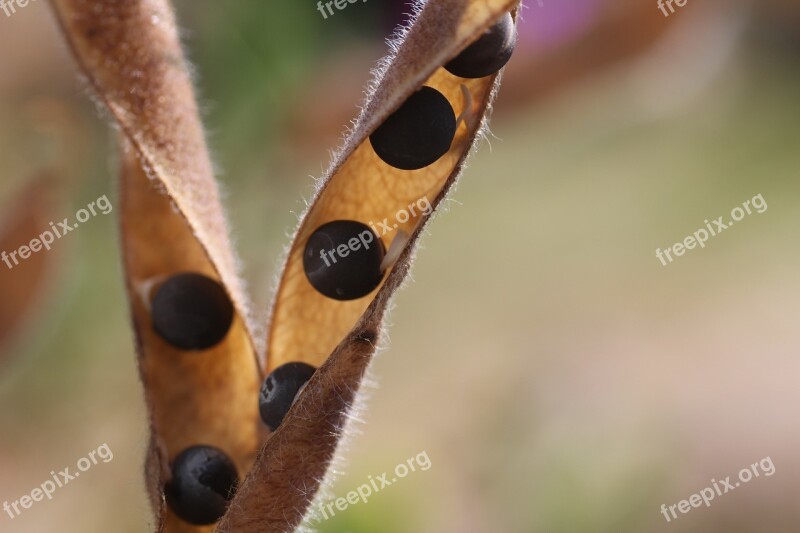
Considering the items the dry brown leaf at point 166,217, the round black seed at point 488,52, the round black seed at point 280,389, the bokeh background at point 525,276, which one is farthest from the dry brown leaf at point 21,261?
the round black seed at point 488,52

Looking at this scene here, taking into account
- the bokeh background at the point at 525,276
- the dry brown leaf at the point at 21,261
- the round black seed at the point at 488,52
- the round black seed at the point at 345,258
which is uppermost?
the round black seed at the point at 488,52

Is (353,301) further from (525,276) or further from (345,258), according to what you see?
(525,276)

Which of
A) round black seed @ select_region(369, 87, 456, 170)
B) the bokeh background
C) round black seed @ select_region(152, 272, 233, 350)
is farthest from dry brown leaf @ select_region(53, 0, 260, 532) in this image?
the bokeh background

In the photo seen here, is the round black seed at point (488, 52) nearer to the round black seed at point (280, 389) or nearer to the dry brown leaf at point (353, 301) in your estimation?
the dry brown leaf at point (353, 301)

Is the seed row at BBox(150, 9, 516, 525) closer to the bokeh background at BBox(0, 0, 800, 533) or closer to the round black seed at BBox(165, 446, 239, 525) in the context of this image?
the round black seed at BBox(165, 446, 239, 525)

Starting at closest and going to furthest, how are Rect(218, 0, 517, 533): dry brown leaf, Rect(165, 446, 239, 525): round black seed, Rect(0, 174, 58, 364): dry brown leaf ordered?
Rect(218, 0, 517, 533): dry brown leaf < Rect(165, 446, 239, 525): round black seed < Rect(0, 174, 58, 364): dry brown leaf

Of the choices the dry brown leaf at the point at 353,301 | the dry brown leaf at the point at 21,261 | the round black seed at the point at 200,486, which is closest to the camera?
the dry brown leaf at the point at 353,301

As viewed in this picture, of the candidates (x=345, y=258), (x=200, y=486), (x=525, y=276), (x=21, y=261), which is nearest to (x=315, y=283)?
(x=345, y=258)
